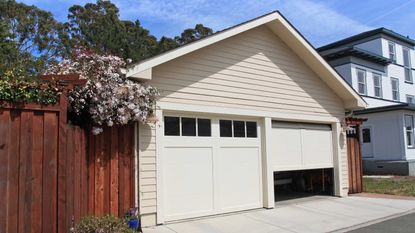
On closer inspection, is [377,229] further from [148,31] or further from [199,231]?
[148,31]

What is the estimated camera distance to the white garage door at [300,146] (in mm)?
11583

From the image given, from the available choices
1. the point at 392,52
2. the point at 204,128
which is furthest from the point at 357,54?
the point at 204,128

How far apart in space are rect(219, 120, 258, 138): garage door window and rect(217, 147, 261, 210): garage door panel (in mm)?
355

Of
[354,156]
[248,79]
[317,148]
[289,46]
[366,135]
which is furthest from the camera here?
[366,135]

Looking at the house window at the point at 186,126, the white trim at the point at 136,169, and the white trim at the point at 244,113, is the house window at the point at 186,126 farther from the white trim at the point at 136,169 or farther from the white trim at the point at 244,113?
the white trim at the point at 136,169

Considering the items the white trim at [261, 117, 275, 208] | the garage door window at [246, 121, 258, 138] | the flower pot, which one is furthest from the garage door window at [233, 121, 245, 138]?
the flower pot

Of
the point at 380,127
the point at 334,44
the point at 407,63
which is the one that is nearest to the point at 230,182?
the point at 380,127

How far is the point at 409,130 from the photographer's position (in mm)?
22875

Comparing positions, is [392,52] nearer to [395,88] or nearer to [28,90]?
[395,88]

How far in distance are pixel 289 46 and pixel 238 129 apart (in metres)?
3.33

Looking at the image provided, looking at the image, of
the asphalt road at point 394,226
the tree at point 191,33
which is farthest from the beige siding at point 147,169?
the tree at point 191,33

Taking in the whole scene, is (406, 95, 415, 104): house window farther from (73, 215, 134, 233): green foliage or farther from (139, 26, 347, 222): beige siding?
(73, 215, 134, 233): green foliage

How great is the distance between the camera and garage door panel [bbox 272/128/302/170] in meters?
11.5

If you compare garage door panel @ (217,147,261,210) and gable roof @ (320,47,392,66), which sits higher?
gable roof @ (320,47,392,66)
